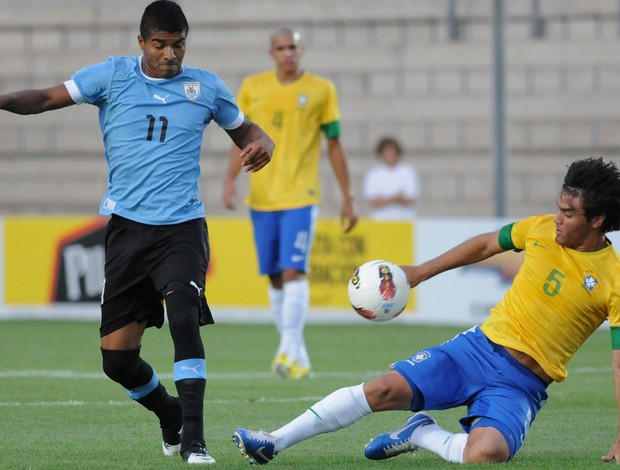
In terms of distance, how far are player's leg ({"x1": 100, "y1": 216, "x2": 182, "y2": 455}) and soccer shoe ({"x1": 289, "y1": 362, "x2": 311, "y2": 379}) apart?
3645 mm

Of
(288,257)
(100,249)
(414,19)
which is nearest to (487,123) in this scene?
(414,19)

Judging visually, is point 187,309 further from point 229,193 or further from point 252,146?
point 229,193

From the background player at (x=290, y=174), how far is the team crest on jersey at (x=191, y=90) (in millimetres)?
3890

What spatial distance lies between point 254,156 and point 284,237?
3911mm

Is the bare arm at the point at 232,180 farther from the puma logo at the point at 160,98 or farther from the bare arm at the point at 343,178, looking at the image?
the puma logo at the point at 160,98

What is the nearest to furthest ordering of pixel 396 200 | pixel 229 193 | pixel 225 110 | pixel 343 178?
pixel 225 110, pixel 343 178, pixel 229 193, pixel 396 200

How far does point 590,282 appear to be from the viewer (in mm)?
6016

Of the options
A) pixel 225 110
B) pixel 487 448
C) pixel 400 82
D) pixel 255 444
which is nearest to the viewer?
pixel 255 444

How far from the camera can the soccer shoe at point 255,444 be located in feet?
18.6

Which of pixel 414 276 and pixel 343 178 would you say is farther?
pixel 343 178

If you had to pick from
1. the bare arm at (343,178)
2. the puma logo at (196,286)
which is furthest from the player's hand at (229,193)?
the puma logo at (196,286)

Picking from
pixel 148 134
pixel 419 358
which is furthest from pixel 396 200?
pixel 419 358

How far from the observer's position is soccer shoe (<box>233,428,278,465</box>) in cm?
566

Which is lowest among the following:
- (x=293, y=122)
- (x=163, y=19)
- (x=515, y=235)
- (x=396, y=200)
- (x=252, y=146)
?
(x=396, y=200)
